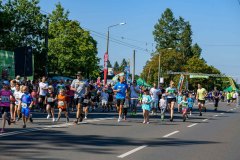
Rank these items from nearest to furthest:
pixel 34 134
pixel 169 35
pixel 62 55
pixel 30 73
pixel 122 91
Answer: pixel 34 134 → pixel 122 91 → pixel 30 73 → pixel 62 55 → pixel 169 35

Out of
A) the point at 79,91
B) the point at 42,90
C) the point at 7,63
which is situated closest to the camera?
the point at 79,91

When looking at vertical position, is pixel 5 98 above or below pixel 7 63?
below

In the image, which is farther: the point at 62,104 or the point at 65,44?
the point at 65,44

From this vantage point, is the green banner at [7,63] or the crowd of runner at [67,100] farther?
the green banner at [7,63]

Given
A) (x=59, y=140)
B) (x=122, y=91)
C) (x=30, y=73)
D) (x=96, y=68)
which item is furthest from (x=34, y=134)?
(x=96, y=68)

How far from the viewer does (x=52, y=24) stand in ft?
200

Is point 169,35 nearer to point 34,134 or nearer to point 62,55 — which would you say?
point 62,55

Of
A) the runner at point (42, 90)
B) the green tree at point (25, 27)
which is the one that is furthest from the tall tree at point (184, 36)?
the runner at point (42, 90)

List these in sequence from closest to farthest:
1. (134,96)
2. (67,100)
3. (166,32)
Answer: (67,100) < (134,96) < (166,32)

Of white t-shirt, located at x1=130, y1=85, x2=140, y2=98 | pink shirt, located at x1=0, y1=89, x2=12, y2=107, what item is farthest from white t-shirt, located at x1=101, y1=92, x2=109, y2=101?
pink shirt, located at x1=0, y1=89, x2=12, y2=107

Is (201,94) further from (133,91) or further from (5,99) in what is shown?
(5,99)

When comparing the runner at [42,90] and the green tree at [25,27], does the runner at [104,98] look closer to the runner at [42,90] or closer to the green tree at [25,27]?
the runner at [42,90]

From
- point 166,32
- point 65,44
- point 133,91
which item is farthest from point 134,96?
point 166,32

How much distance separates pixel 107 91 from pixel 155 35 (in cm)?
7144
